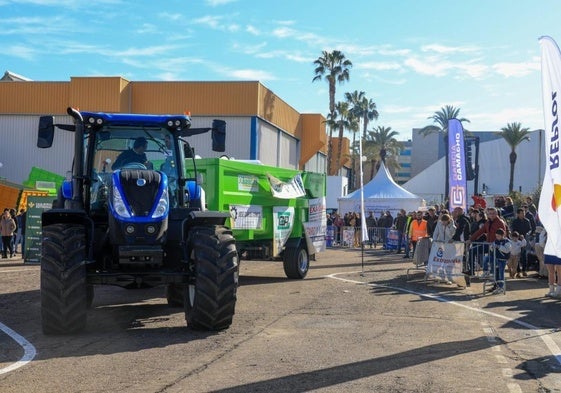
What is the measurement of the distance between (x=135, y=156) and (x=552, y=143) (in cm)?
580

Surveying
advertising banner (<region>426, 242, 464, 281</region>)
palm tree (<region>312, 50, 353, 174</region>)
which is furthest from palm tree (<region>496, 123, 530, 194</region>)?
advertising banner (<region>426, 242, 464, 281</region>)

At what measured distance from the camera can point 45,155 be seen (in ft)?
131

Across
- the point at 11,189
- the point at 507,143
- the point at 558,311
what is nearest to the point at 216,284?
the point at 558,311

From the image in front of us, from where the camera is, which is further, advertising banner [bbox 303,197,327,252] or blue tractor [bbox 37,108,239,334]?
advertising banner [bbox 303,197,327,252]

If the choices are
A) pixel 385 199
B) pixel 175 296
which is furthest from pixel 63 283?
pixel 385 199

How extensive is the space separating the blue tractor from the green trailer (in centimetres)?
280

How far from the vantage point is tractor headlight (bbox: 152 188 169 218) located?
25.7 ft

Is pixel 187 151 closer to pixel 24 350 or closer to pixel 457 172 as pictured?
pixel 24 350

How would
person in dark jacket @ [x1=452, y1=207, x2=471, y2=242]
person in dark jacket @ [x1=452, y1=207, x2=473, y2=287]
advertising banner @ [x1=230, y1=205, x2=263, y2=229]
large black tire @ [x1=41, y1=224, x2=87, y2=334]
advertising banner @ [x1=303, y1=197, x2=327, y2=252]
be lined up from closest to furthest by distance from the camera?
large black tire @ [x1=41, y1=224, x2=87, y2=334] < advertising banner @ [x1=230, y1=205, x2=263, y2=229] < person in dark jacket @ [x1=452, y1=207, x2=473, y2=287] < person in dark jacket @ [x1=452, y1=207, x2=471, y2=242] < advertising banner @ [x1=303, y1=197, x2=327, y2=252]

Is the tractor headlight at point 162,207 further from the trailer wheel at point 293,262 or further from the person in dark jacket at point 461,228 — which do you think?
the person in dark jacket at point 461,228

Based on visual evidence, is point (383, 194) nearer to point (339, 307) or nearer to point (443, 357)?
point (339, 307)

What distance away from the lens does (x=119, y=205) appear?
775 cm

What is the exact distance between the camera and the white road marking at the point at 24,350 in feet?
20.6

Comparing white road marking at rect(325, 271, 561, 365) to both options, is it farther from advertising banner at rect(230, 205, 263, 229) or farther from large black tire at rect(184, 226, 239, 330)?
large black tire at rect(184, 226, 239, 330)
